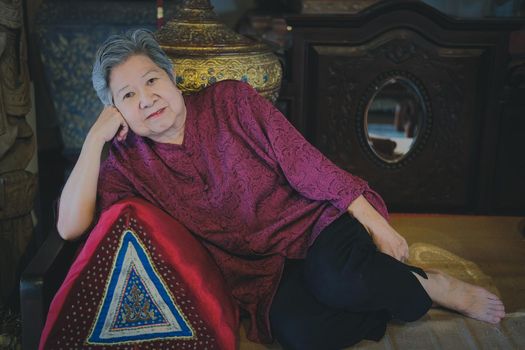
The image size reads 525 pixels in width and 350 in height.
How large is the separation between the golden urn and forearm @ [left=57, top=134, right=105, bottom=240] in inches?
19.5

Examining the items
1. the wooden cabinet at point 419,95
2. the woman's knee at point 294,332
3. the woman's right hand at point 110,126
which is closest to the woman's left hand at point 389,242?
the woman's knee at point 294,332

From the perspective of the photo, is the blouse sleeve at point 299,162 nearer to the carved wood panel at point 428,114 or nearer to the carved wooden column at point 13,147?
the carved wooden column at point 13,147

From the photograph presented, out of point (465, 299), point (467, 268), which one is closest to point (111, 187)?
point (465, 299)

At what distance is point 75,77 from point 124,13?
31cm

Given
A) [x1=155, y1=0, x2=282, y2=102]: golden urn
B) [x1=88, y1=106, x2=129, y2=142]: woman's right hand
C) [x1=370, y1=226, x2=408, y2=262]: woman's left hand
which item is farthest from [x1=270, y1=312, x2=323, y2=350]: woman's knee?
[x1=155, y1=0, x2=282, y2=102]: golden urn

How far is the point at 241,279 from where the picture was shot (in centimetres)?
174

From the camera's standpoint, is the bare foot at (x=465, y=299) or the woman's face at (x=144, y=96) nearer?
the woman's face at (x=144, y=96)

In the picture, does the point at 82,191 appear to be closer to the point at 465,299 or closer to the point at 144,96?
the point at 144,96

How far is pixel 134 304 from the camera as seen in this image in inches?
58.0

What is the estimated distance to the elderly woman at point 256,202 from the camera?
162 cm

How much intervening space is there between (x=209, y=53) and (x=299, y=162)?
513mm

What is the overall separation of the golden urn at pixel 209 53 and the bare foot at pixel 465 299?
2.60ft

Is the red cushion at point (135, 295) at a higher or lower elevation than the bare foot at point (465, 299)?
higher

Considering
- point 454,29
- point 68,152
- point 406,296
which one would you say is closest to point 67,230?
point 406,296
